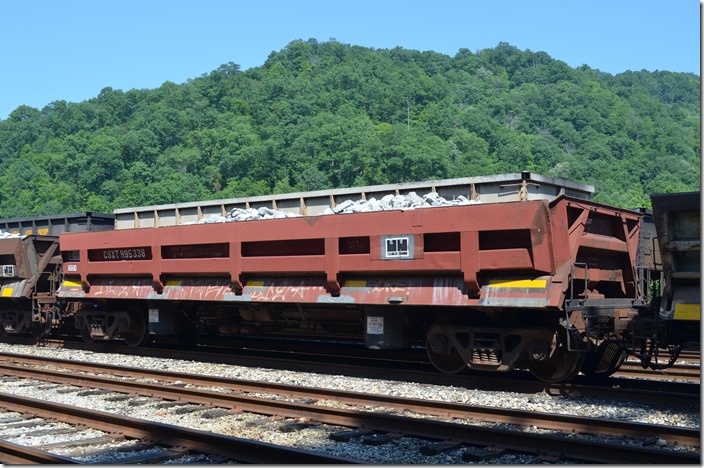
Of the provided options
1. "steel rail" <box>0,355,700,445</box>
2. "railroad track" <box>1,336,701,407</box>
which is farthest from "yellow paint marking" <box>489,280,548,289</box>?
"steel rail" <box>0,355,700,445</box>

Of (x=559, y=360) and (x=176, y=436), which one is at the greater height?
(x=559, y=360)

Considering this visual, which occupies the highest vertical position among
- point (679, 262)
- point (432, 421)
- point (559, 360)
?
point (679, 262)

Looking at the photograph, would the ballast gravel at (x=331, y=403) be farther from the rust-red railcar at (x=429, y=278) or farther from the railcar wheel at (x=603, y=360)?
the railcar wheel at (x=603, y=360)

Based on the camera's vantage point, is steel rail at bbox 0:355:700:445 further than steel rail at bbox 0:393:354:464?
Yes

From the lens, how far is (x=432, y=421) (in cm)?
766

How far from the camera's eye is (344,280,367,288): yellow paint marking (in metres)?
11.1

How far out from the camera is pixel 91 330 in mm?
15781

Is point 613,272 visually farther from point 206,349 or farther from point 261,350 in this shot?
point 206,349

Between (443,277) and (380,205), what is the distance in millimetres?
1839

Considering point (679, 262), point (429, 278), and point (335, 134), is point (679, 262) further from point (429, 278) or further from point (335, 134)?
point (335, 134)

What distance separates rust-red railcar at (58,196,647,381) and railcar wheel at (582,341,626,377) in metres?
0.02

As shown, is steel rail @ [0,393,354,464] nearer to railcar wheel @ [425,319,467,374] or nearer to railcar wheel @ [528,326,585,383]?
railcar wheel @ [425,319,467,374]

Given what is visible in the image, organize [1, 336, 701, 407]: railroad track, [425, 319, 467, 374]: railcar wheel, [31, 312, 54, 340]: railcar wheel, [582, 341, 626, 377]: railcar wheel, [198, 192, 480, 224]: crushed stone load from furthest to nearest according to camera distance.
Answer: [31, 312, 54, 340]: railcar wheel
[198, 192, 480, 224]: crushed stone load
[425, 319, 467, 374]: railcar wheel
[582, 341, 626, 377]: railcar wheel
[1, 336, 701, 407]: railroad track

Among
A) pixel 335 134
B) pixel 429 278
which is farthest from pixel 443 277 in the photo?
pixel 335 134
